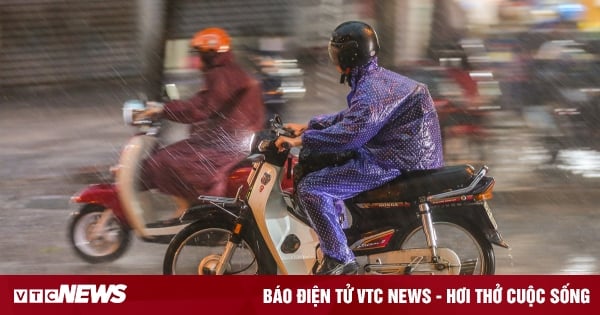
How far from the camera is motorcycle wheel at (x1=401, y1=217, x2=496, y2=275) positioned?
4.29 m

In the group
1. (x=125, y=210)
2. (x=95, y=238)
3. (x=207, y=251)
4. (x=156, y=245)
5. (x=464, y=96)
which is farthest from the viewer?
(x=464, y=96)

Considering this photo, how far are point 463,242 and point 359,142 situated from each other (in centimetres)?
73

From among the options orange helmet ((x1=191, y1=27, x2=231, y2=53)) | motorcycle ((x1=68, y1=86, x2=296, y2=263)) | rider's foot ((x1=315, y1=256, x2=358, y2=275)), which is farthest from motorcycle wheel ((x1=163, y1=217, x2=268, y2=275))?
orange helmet ((x1=191, y1=27, x2=231, y2=53))

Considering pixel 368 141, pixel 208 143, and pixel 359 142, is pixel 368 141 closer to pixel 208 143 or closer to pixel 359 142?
pixel 359 142

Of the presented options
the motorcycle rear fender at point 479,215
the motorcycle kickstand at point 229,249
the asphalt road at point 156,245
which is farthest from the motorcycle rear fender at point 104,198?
the motorcycle rear fender at point 479,215

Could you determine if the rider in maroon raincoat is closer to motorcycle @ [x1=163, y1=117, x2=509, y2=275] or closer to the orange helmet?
the orange helmet

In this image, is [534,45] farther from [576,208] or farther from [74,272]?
[74,272]

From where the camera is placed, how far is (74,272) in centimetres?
507

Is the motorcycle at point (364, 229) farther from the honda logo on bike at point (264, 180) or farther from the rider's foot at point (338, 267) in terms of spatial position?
the rider's foot at point (338, 267)

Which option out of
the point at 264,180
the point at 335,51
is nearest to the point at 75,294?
the point at 264,180

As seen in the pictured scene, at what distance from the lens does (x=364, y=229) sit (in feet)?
14.3

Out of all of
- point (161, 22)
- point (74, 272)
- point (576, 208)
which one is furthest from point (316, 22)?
point (74, 272)

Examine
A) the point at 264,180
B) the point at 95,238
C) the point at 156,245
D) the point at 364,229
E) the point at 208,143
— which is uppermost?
the point at 264,180

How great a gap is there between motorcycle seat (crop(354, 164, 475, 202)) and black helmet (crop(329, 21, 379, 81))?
1.94ft
